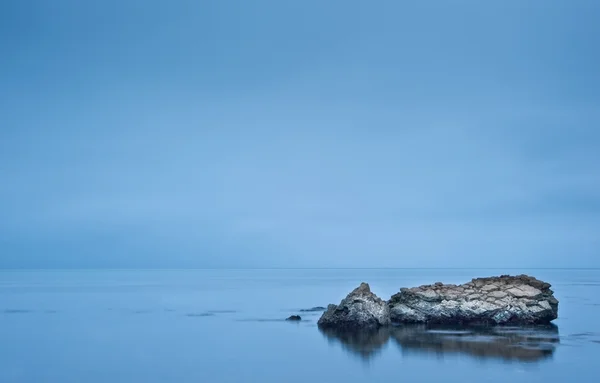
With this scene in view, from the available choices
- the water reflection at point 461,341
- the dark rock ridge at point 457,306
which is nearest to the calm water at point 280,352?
the water reflection at point 461,341

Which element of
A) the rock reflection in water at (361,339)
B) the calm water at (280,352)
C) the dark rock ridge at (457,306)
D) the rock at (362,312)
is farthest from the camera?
the dark rock ridge at (457,306)

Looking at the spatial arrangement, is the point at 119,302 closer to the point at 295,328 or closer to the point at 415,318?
the point at 295,328

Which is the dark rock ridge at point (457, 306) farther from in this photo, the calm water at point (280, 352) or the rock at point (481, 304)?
the calm water at point (280, 352)

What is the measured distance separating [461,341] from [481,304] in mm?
7713

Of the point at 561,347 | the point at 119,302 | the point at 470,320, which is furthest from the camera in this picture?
the point at 119,302

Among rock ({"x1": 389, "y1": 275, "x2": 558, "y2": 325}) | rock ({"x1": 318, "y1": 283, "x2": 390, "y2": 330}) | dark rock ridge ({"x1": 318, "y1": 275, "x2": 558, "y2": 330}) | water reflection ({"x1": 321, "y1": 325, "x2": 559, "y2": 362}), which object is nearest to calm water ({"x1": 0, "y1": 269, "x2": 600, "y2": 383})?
water reflection ({"x1": 321, "y1": 325, "x2": 559, "y2": 362})

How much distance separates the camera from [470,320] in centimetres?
4628

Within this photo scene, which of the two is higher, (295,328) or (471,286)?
(471,286)

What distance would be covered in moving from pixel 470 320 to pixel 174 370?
23150mm

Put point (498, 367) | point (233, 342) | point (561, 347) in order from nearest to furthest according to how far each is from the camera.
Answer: point (498, 367), point (561, 347), point (233, 342)

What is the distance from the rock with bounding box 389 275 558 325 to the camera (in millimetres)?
45969

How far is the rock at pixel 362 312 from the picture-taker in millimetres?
45375

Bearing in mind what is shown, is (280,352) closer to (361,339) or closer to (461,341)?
(361,339)

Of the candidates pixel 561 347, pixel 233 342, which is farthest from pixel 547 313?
pixel 233 342
